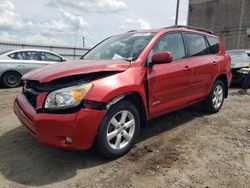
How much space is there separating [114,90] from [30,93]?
3.76ft

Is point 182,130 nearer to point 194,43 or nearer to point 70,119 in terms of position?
point 194,43

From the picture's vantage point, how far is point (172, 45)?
4641 mm

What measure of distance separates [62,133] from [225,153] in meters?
2.30

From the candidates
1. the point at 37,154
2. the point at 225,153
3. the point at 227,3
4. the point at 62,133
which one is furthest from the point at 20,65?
the point at 227,3

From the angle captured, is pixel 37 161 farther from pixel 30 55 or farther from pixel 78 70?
pixel 30 55

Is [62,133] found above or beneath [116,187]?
above

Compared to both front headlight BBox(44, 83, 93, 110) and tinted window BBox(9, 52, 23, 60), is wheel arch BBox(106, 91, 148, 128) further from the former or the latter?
tinted window BBox(9, 52, 23, 60)

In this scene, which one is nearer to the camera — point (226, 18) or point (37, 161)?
point (37, 161)

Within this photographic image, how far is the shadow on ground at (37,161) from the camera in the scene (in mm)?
3223

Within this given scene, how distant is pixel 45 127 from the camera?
3.16 metres

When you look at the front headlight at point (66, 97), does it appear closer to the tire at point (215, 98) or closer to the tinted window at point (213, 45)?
the tire at point (215, 98)

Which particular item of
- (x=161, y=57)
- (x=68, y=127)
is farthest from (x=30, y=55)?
(x=68, y=127)

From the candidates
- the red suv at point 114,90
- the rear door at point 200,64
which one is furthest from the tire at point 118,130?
the rear door at point 200,64

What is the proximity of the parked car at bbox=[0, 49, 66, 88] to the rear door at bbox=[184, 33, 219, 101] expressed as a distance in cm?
660
